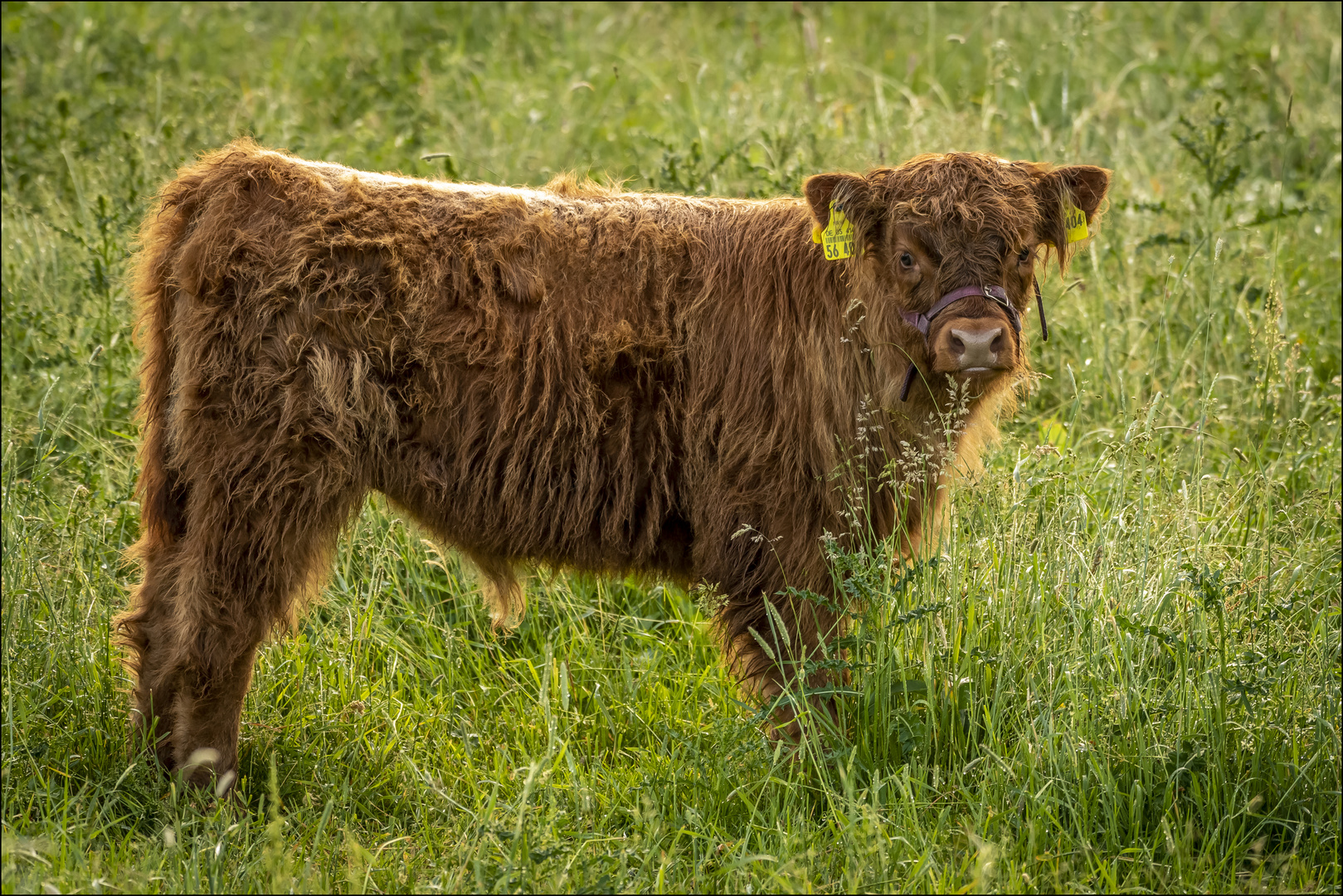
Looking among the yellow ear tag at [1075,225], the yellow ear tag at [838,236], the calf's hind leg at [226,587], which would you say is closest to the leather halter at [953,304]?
the yellow ear tag at [838,236]

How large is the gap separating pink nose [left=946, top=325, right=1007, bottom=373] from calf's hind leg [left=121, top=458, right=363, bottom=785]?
1.69 metres

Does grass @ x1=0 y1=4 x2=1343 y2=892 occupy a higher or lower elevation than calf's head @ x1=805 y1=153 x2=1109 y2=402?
lower

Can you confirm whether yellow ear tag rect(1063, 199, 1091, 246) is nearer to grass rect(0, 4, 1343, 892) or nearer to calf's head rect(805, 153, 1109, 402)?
calf's head rect(805, 153, 1109, 402)

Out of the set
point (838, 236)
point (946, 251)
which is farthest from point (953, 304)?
point (838, 236)

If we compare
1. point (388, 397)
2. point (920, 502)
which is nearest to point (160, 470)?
point (388, 397)

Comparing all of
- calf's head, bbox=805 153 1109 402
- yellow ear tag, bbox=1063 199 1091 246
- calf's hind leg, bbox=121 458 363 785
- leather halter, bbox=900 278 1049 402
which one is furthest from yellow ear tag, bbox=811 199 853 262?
calf's hind leg, bbox=121 458 363 785

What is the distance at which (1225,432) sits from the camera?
4.75 m

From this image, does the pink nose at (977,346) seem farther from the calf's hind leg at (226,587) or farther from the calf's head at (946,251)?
the calf's hind leg at (226,587)

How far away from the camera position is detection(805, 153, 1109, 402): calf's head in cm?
311

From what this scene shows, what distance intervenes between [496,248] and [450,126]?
3.97 metres

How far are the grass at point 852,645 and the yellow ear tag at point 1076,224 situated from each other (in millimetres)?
456

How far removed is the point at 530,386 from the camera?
3365mm

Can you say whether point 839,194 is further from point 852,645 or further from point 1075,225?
point 852,645

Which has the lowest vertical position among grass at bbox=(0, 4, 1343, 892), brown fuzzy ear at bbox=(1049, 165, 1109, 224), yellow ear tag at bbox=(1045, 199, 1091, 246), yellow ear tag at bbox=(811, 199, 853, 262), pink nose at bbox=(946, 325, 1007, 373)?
grass at bbox=(0, 4, 1343, 892)
